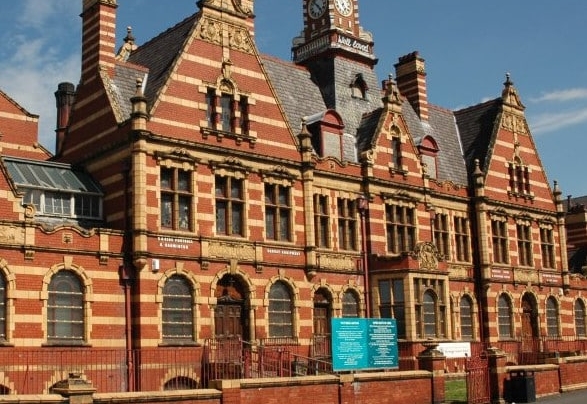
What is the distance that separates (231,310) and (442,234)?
15.1 meters

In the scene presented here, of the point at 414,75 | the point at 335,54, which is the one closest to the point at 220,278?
the point at 335,54

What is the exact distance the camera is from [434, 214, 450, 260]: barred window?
4380 centimetres

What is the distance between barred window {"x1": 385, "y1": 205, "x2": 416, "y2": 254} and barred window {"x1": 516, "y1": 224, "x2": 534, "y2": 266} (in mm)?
9957

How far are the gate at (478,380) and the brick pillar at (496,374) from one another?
16 cm

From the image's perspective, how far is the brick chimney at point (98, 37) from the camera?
112 ft

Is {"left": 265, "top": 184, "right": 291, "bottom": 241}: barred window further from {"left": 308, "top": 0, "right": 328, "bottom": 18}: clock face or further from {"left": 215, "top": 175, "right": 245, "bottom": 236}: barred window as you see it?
{"left": 308, "top": 0, "right": 328, "bottom": 18}: clock face

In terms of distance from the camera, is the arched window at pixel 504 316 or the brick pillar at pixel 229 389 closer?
the brick pillar at pixel 229 389

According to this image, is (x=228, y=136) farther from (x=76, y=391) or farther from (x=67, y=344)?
(x=76, y=391)

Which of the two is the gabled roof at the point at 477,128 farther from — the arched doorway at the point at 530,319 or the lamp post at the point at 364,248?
the lamp post at the point at 364,248

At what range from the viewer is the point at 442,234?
44.2 meters

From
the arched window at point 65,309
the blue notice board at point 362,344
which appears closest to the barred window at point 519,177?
the blue notice board at point 362,344

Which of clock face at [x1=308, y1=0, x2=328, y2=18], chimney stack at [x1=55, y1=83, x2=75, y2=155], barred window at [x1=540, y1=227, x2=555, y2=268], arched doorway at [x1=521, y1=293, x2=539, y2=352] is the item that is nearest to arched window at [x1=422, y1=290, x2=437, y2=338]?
arched doorway at [x1=521, y1=293, x2=539, y2=352]

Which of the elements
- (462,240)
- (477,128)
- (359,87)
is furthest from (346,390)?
(477,128)

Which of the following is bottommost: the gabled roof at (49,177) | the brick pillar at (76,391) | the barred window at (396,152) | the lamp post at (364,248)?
the brick pillar at (76,391)
